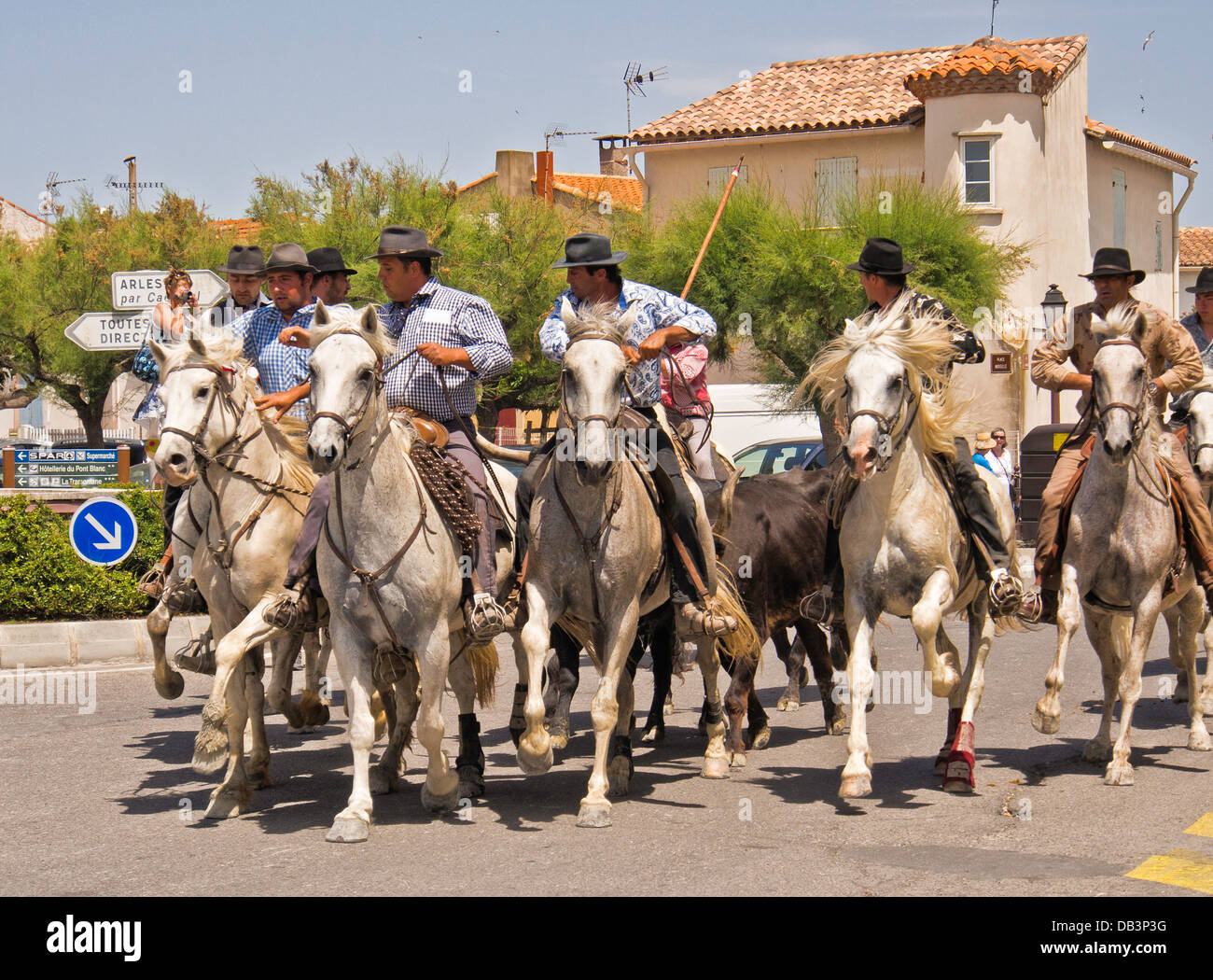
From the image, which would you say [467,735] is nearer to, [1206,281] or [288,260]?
[288,260]

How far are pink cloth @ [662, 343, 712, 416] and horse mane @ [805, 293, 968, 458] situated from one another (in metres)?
1.64

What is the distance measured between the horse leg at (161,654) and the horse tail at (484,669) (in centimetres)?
186

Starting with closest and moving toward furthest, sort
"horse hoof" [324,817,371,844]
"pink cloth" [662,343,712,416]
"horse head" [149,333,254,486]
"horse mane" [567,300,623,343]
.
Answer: "horse hoof" [324,817,371,844] → "horse mane" [567,300,623,343] → "horse head" [149,333,254,486] → "pink cloth" [662,343,712,416]

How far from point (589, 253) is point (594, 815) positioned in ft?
10.3

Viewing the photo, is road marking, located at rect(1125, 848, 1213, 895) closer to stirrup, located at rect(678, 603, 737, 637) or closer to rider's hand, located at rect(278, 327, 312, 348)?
stirrup, located at rect(678, 603, 737, 637)

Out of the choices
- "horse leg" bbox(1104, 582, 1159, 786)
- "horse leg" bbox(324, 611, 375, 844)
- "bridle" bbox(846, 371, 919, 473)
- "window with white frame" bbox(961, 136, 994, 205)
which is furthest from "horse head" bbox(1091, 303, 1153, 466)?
"window with white frame" bbox(961, 136, 994, 205)

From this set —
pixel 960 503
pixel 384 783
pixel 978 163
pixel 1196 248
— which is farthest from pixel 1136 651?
pixel 1196 248

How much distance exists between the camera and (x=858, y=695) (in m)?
7.39

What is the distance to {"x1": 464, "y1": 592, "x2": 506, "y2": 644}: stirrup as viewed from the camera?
7066mm

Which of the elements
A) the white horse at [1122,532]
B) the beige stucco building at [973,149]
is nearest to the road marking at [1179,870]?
the white horse at [1122,532]

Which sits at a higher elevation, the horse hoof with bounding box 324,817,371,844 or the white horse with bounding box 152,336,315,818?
the white horse with bounding box 152,336,315,818

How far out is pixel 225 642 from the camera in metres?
7.12

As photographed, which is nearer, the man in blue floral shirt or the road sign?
the man in blue floral shirt

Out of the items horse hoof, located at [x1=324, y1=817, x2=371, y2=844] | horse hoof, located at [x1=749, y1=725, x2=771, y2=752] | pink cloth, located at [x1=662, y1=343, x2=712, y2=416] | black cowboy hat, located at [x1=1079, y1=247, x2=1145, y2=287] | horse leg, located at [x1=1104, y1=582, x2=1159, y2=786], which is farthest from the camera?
pink cloth, located at [x1=662, y1=343, x2=712, y2=416]
